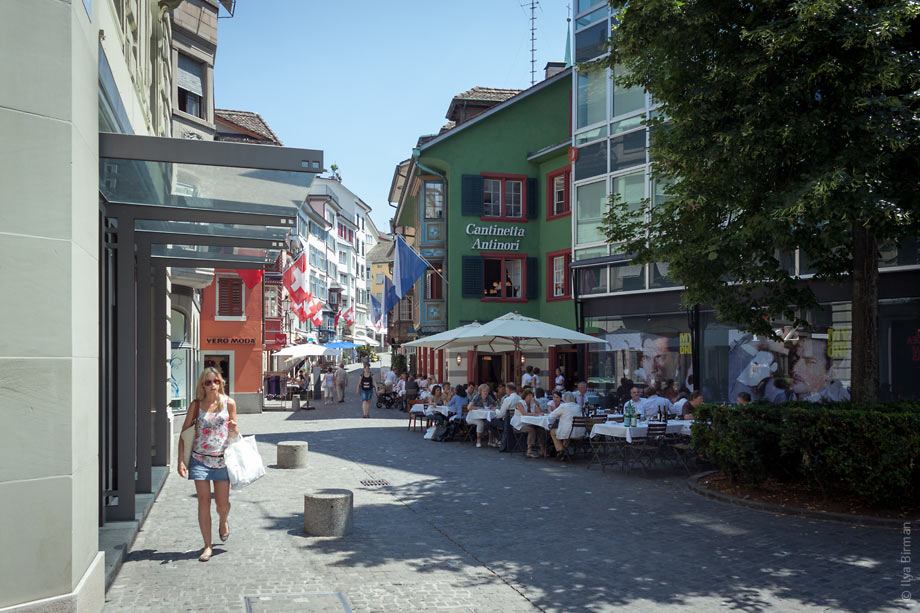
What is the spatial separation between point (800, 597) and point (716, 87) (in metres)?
6.90

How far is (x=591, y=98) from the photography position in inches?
1013

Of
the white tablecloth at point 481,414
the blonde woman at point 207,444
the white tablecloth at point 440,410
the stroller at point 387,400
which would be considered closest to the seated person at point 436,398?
the white tablecloth at point 440,410

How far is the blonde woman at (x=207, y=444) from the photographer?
25.1 ft

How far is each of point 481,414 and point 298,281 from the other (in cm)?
1466

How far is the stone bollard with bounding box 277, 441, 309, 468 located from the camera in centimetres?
1464

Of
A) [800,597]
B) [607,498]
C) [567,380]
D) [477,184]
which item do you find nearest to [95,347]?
[800,597]

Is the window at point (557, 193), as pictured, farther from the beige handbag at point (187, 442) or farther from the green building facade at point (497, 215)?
the beige handbag at point (187, 442)

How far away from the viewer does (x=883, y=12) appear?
9.35 meters

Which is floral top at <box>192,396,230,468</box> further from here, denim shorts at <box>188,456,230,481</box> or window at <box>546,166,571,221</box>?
window at <box>546,166,571,221</box>

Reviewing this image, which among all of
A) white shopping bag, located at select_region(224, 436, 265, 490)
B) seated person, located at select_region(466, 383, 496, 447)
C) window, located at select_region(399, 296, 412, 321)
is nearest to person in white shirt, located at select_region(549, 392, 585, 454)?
seated person, located at select_region(466, 383, 496, 447)

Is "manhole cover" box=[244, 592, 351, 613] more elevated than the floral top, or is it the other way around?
the floral top

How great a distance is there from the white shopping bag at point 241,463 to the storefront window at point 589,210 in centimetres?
1867

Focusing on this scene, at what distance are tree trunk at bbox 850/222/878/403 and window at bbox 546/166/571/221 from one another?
1992 centimetres

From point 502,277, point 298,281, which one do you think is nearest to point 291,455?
point 298,281
